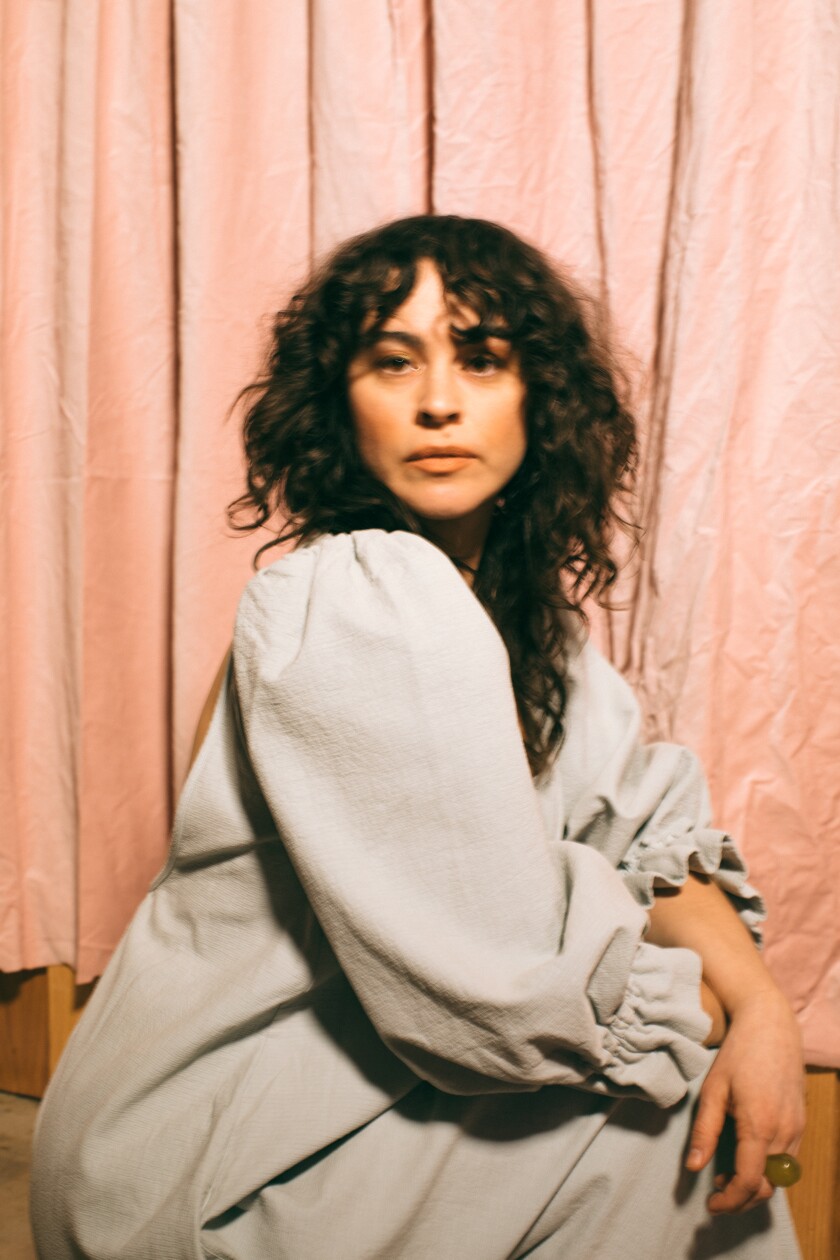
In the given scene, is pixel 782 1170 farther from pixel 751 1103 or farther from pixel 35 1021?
pixel 35 1021

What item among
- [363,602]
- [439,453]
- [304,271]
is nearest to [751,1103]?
[363,602]

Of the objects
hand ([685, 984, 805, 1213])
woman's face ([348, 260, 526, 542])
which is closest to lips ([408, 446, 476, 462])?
woman's face ([348, 260, 526, 542])

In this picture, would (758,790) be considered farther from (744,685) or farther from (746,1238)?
(746,1238)

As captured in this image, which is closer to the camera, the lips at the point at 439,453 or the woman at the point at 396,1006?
the woman at the point at 396,1006

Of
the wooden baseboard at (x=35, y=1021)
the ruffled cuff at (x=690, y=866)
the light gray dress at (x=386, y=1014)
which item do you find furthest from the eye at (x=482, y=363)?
the wooden baseboard at (x=35, y=1021)

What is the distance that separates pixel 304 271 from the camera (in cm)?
124

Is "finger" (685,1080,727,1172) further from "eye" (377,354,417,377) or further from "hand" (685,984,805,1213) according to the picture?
"eye" (377,354,417,377)

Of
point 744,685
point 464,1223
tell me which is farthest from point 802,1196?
point 464,1223

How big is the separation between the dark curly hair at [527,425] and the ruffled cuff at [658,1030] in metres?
0.27

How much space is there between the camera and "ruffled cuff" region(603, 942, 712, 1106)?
659 millimetres

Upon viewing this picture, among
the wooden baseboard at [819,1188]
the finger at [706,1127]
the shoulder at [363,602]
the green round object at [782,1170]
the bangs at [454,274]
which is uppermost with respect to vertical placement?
the bangs at [454,274]

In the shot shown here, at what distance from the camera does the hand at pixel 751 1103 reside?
2.28ft

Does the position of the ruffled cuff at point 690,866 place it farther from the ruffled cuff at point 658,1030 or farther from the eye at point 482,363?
the eye at point 482,363

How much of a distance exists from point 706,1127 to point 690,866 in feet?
0.81
